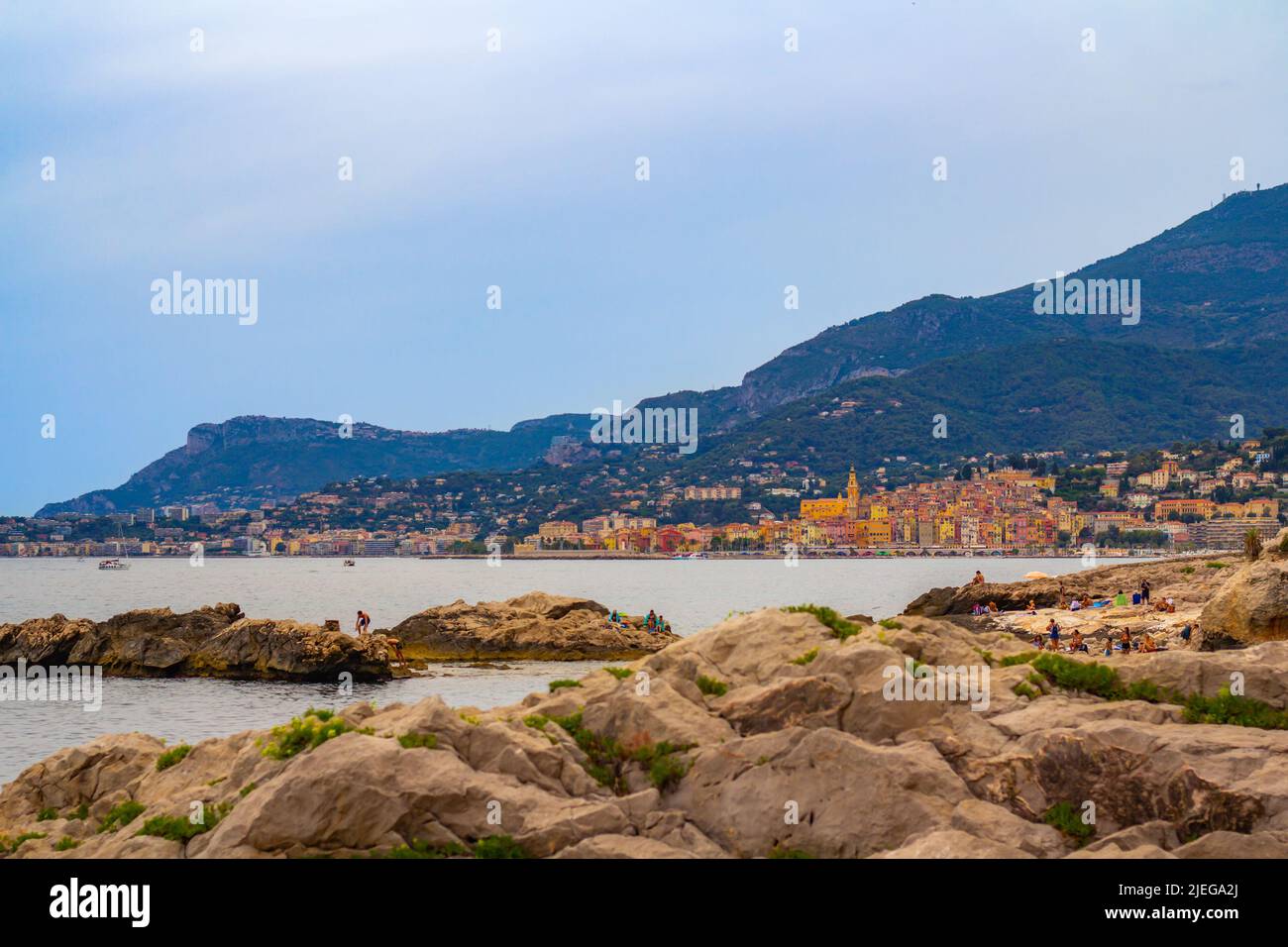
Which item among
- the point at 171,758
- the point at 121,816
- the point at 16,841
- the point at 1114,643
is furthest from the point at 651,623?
the point at 16,841

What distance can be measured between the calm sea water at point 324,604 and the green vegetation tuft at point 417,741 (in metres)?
19.0

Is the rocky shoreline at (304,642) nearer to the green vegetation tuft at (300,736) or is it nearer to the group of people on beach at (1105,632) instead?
the group of people on beach at (1105,632)

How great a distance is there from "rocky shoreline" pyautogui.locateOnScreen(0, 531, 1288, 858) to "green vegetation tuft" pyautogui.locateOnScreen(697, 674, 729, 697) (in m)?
0.03

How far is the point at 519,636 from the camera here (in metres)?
55.3

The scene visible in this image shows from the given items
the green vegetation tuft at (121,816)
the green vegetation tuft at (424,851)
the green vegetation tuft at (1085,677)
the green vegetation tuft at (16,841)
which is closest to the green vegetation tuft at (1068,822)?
the green vegetation tuft at (1085,677)

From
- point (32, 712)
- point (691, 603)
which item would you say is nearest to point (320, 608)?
point (691, 603)

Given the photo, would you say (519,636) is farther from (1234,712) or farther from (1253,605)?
(1234,712)

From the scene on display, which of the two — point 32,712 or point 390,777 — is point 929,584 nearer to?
point 32,712

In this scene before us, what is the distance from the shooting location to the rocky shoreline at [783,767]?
1391cm

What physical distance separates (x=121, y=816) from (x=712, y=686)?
7964 millimetres

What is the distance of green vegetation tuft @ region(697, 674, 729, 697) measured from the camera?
1720 cm

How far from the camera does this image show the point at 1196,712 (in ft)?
54.9
